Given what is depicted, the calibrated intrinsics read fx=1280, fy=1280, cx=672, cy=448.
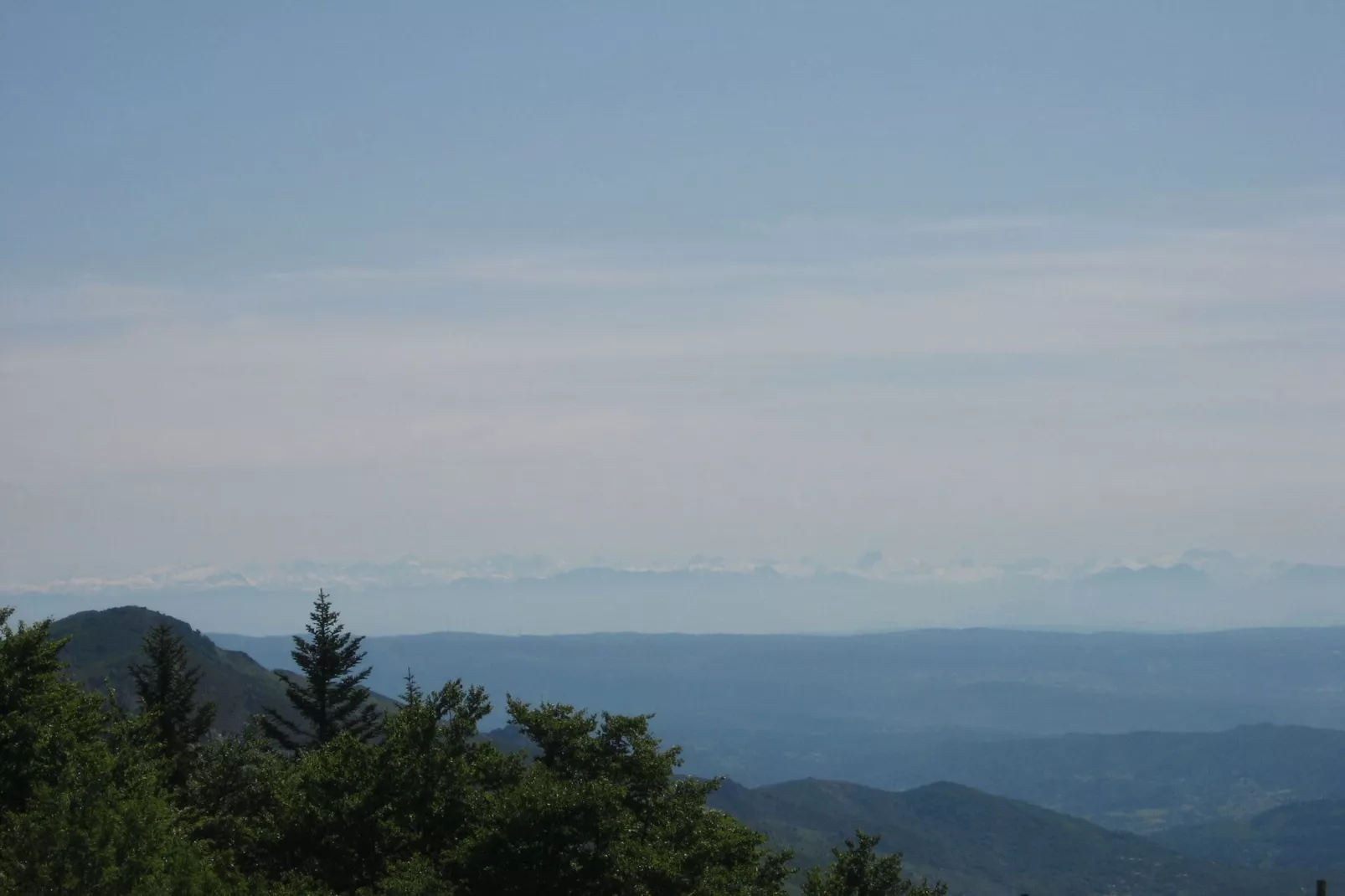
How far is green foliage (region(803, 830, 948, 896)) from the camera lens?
4809cm

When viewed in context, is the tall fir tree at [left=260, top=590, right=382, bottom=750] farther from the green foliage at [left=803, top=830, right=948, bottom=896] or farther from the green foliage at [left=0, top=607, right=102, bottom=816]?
the green foliage at [left=803, top=830, right=948, bottom=896]

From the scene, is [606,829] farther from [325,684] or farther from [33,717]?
[325,684]

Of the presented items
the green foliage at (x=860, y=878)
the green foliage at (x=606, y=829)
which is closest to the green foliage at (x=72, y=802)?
the green foliage at (x=606, y=829)

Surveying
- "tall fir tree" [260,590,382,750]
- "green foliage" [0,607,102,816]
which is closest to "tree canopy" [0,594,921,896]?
"green foliage" [0,607,102,816]

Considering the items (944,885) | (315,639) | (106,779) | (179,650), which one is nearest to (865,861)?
(944,885)

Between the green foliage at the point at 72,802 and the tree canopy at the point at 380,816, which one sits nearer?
the green foliage at the point at 72,802

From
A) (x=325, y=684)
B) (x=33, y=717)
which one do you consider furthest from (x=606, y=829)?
(x=325, y=684)

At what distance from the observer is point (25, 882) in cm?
3161

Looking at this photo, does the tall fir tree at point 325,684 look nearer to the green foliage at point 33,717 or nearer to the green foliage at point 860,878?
the green foliage at point 33,717

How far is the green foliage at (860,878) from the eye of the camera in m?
48.1

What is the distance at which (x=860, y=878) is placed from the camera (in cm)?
5062

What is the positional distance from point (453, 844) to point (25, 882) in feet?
47.5

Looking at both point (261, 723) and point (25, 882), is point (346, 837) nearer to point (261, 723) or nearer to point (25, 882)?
point (25, 882)

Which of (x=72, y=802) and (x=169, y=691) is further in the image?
(x=169, y=691)
